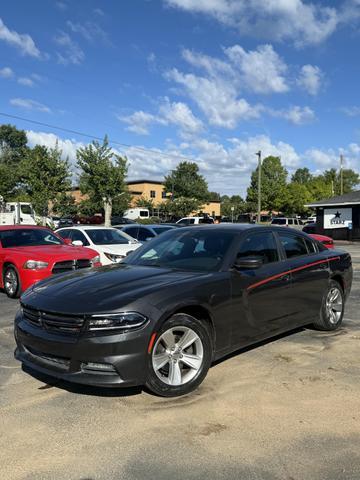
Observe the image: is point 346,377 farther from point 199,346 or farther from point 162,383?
point 162,383

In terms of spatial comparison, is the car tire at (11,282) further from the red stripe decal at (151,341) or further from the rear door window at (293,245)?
the red stripe decal at (151,341)

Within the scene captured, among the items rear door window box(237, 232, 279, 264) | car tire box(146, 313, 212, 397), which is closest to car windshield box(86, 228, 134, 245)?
rear door window box(237, 232, 279, 264)

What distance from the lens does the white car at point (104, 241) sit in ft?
37.4

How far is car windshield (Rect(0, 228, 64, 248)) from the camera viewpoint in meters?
Result: 10.00

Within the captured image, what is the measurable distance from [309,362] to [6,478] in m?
3.33

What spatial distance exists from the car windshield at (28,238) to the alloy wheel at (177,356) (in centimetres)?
670

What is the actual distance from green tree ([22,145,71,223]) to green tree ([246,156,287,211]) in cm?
4799

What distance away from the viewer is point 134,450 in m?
3.18

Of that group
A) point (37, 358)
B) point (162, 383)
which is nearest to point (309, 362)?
point (162, 383)

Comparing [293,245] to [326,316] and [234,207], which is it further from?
[234,207]

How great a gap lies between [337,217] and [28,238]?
2505 centimetres

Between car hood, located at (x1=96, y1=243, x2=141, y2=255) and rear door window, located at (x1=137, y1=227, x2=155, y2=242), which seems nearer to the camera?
car hood, located at (x1=96, y1=243, x2=141, y2=255)

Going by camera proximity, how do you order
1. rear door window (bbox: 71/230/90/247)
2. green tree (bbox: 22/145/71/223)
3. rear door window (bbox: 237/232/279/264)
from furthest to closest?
1. green tree (bbox: 22/145/71/223)
2. rear door window (bbox: 71/230/90/247)
3. rear door window (bbox: 237/232/279/264)

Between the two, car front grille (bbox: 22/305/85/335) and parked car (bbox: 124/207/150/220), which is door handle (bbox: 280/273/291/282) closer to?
car front grille (bbox: 22/305/85/335)
